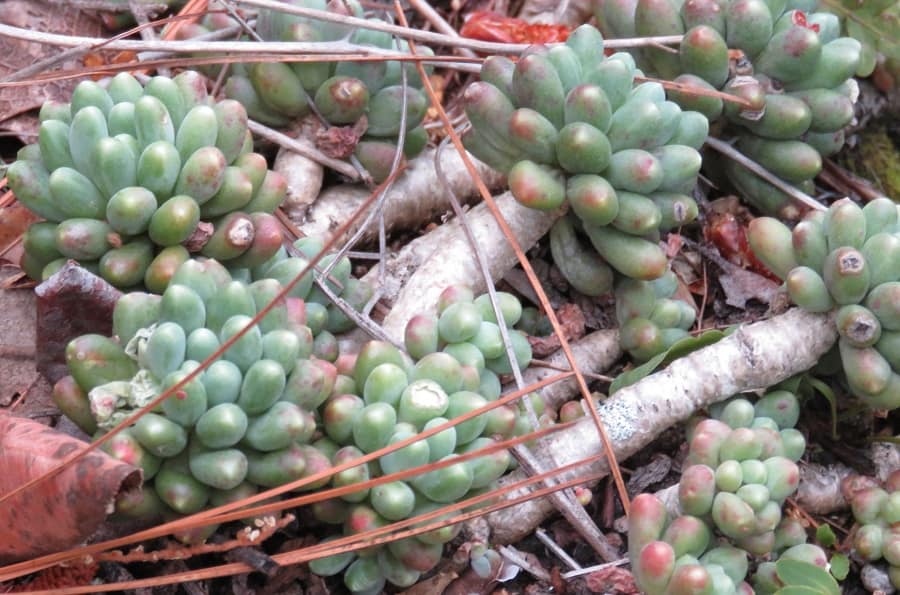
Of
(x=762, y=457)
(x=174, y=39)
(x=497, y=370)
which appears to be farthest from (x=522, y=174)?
(x=174, y=39)

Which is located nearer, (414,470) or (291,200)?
(414,470)

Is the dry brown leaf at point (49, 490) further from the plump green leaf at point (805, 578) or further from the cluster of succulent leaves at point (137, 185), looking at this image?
the plump green leaf at point (805, 578)

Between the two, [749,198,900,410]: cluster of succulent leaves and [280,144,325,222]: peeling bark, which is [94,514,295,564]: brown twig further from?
[749,198,900,410]: cluster of succulent leaves

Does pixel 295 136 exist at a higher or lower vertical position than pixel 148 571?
higher

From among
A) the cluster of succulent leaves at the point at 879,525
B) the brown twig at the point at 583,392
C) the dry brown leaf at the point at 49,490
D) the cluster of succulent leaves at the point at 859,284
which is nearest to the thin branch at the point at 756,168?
the cluster of succulent leaves at the point at 859,284

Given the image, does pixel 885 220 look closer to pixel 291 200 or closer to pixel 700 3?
pixel 700 3

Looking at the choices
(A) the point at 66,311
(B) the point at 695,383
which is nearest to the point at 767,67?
(B) the point at 695,383

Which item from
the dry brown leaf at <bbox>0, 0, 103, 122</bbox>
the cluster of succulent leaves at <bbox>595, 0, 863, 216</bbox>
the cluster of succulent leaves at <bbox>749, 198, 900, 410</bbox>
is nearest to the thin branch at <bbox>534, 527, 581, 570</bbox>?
the cluster of succulent leaves at <bbox>749, 198, 900, 410</bbox>

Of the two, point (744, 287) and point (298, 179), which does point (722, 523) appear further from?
point (298, 179)
